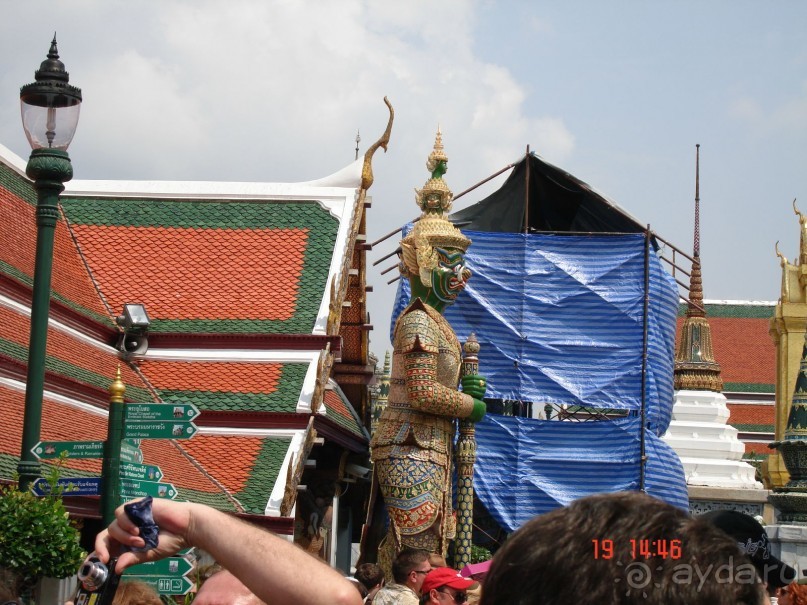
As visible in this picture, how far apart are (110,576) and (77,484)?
4.98m

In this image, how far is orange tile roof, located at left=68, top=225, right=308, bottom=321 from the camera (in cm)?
1591

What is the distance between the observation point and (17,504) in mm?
7465

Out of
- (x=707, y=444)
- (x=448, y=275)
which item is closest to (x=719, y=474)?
(x=707, y=444)

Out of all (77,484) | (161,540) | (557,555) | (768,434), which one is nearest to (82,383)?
(77,484)

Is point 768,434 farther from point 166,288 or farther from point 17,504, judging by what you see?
point 17,504

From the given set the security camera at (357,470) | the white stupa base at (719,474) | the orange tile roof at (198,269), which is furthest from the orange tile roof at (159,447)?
the white stupa base at (719,474)

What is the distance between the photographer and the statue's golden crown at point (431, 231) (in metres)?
14.7

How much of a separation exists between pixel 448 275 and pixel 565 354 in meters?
6.71

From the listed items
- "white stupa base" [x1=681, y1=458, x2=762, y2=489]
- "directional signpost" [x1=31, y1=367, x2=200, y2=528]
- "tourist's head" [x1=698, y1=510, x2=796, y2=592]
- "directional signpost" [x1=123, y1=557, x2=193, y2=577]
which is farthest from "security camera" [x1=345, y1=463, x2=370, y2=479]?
"tourist's head" [x1=698, y1=510, x2=796, y2=592]

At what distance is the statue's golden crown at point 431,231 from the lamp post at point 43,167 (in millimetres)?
7405

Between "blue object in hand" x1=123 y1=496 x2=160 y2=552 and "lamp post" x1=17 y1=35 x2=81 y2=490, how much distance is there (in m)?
4.84

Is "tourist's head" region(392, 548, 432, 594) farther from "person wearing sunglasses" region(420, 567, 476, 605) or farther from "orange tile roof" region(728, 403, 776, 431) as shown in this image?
"orange tile roof" region(728, 403, 776, 431)

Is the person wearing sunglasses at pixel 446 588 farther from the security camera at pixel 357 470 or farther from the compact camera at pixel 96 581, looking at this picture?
the security camera at pixel 357 470

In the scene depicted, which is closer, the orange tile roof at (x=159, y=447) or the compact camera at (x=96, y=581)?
the compact camera at (x=96, y=581)
